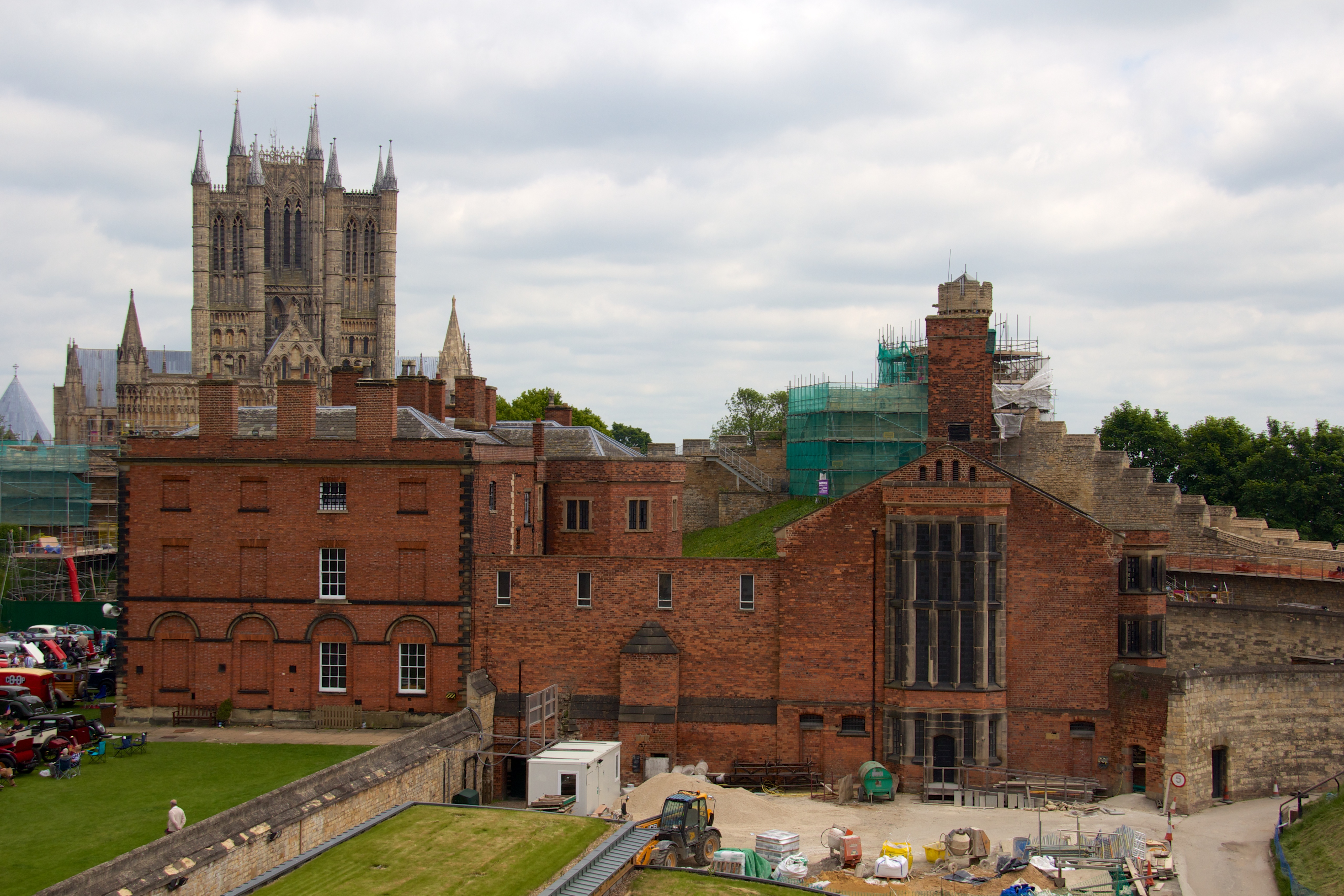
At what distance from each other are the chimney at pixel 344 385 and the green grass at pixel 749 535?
17.2 meters

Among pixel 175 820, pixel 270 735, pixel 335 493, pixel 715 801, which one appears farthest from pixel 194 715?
pixel 715 801

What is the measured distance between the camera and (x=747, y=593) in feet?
118

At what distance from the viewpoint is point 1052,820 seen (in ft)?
103

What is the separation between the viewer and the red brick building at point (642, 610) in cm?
3503

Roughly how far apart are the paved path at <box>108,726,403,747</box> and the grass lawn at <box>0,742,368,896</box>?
1.91ft

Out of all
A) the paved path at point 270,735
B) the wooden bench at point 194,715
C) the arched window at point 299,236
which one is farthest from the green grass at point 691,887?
the arched window at point 299,236

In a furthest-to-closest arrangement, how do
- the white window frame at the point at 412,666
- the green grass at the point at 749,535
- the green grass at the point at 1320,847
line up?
1. the green grass at the point at 749,535
2. the white window frame at the point at 412,666
3. the green grass at the point at 1320,847

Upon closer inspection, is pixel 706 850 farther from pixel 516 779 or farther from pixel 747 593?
pixel 516 779

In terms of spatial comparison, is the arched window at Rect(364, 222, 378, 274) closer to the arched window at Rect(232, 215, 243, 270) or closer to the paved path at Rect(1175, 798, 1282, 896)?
the arched window at Rect(232, 215, 243, 270)

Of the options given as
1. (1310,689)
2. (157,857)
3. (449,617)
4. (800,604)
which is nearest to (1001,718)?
(800,604)

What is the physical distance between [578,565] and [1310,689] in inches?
929

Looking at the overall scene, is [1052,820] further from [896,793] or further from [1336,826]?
[1336,826]

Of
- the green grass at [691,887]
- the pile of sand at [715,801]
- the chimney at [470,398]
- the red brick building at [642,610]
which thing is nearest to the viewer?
the green grass at [691,887]

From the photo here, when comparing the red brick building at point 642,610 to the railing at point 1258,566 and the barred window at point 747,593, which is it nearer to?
the barred window at point 747,593
